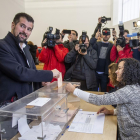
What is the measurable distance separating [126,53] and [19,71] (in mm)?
1595

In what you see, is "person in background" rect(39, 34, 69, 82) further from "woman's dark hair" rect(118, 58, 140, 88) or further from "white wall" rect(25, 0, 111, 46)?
"white wall" rect(25, 0, 111, 46)

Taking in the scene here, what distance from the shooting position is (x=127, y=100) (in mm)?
1120

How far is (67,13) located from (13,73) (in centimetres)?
492

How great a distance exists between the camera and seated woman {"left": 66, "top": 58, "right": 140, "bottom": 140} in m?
1.10

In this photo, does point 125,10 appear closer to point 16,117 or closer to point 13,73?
point 13,73

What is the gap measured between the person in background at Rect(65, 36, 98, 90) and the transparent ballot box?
1.09 m

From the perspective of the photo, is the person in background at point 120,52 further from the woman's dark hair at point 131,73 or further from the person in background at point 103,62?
the woman's dark hair at point 131,73

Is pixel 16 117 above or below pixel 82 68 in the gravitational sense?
below

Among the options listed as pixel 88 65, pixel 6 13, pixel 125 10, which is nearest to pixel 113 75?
pixel 88 65

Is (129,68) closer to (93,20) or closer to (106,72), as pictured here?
(106,72)

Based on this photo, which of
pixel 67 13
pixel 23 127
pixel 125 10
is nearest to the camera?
pixel 23 127

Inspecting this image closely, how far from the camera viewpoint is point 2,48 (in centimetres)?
113

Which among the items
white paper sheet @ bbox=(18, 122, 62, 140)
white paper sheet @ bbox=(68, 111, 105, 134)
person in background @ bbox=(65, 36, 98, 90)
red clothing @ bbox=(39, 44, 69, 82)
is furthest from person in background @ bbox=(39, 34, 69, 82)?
white paper sheet @ bbox=(18, 122, 62, 140)

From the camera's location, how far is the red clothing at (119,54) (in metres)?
2.17
